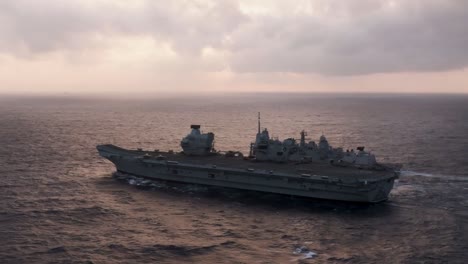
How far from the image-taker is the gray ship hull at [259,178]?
3416cm

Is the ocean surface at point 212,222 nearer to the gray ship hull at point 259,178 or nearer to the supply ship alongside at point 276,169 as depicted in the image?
the gray ship hull at point 259,178

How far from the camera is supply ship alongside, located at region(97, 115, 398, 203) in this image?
34625 mm

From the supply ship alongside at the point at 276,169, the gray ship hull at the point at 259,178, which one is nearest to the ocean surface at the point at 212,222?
the gray ship hull at the point at 259,178

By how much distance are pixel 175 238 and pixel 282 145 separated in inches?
764

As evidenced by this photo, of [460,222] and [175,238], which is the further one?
[460,222]

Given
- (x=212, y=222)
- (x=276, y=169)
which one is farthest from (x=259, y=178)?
(x=212, y=222)

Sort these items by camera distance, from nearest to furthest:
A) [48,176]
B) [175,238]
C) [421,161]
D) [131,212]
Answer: [175,238] → [131,212] → [48,176] → [421,161]

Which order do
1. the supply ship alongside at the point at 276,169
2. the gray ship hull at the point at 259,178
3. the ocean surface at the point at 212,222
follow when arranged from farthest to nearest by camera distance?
the supply ship alongside at the point at 276,169 → the gray ship hull at the point at 259,178 → the ocean surface at the point at 212,222

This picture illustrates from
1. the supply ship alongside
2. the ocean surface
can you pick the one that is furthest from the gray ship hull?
the ocean surface

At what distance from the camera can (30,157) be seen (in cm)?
5175

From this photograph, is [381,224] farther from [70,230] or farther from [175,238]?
[70,230]

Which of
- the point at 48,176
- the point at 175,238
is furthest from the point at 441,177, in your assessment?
the point at 48,176

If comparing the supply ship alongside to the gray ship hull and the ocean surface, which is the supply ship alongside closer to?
the gray ship hull

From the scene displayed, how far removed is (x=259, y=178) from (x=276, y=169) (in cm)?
214
